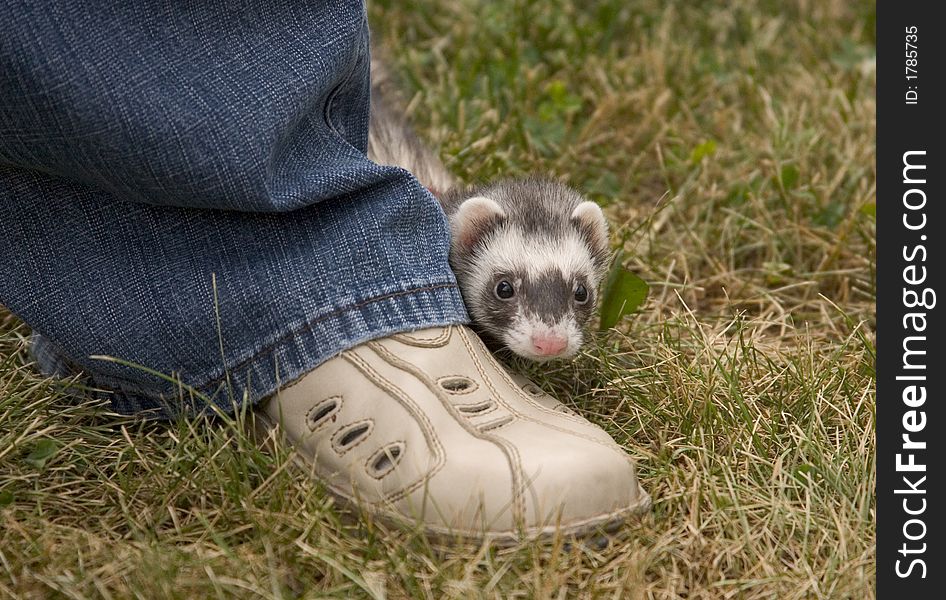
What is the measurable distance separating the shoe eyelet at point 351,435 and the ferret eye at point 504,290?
2.65 feet

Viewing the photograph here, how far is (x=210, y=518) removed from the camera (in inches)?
90.7

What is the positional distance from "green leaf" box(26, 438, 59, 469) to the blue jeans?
20 centimetres

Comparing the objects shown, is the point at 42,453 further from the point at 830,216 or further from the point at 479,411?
the point at 830,216

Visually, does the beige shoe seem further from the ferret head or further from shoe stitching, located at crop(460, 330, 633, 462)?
the ferret head

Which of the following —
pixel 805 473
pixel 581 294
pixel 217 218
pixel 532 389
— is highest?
pixel 217 218

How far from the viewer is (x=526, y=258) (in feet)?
10.1

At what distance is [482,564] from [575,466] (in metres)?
0.26

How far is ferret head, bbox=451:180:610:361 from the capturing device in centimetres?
300

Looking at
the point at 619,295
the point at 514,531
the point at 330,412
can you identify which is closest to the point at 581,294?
the point at 619,295

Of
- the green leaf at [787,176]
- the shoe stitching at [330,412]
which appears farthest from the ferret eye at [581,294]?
the green leaf at [787,176]

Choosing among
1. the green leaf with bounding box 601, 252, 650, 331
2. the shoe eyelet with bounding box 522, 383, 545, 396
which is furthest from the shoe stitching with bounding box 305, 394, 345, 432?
the green leaf with bounding box 601, 252, 650, 331

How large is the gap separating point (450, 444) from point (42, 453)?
0.91m

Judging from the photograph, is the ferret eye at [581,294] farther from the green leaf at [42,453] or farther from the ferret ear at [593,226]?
the green leaf at [42,453]
